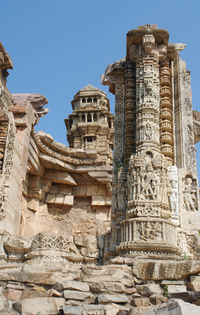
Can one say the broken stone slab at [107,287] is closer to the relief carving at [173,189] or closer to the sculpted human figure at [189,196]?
the relief carving at [173,189]

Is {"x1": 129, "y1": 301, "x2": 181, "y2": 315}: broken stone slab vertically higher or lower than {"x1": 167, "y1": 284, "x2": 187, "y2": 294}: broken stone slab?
lower

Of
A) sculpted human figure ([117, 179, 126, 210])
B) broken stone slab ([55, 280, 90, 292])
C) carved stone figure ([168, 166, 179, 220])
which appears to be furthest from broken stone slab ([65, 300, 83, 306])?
sculpted human figure ([117, 179, 126, 210])

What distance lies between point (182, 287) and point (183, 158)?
13.0 feet

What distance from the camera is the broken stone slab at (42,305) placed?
15.4ft

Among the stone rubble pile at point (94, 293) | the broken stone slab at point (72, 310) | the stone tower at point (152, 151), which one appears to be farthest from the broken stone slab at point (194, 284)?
the broken stone slab at point (72, 310)

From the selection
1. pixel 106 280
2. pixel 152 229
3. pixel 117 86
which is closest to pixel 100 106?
pixel 117 86

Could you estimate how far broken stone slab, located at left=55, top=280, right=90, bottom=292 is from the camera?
524 centimetres

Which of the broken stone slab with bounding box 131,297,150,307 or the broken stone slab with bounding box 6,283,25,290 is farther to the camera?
the broken stone slab with bounding box 6,283,25,290

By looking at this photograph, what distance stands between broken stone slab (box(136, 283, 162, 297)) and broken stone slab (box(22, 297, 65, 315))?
1.31 metres

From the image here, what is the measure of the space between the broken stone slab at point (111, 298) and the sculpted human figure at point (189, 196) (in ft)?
12.4

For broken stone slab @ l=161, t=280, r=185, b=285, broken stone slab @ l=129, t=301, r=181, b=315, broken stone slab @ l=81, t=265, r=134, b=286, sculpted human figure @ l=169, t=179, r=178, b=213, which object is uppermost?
sculpted human figure @ l=169, t=179, r=178, b=213

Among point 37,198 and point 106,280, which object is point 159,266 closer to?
point 106,280

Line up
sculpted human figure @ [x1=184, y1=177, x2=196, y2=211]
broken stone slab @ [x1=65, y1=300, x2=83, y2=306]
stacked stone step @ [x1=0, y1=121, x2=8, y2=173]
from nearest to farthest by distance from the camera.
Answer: broken stone slab @ [x1=65, y1=300, x2=83, y2=306] → sculpted human figure @ [x1=184, y1=177, x2=196, y2=211] → stacked stone step @ [x1=0, y1=121, x2=8, y2=173]

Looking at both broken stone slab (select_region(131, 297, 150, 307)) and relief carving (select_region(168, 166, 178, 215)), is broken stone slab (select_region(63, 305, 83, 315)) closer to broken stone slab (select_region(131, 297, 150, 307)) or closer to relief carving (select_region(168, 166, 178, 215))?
broken stone slab (select_region(131, 297, 150, 307))
